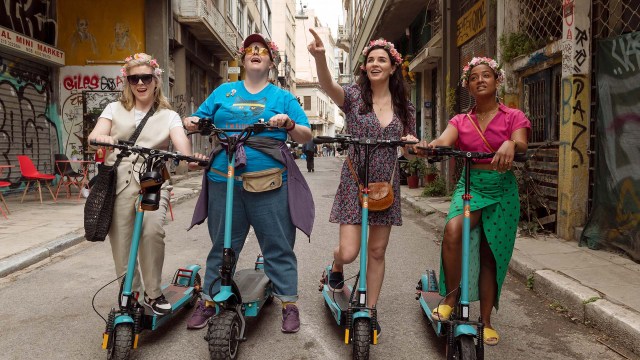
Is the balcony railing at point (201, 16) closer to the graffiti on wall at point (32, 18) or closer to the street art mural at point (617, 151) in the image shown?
the graffiti on wall at point (32, 18)

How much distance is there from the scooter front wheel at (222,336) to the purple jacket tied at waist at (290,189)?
32.2 inches

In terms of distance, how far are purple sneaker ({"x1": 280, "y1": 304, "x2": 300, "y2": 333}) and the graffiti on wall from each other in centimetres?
1103

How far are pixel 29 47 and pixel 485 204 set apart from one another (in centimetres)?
1252

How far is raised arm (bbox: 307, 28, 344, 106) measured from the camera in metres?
3.36

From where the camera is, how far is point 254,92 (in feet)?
11.9

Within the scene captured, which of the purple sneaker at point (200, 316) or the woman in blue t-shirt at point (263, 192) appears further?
the purple sneaker at point (200, 316)

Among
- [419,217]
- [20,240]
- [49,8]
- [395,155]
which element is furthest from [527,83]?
[49,8]

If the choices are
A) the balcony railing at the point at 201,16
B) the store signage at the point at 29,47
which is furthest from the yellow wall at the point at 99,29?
the balcony railing at the point at 201,16

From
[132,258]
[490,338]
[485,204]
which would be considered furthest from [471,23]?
[132,258]

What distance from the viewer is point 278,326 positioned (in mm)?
3895

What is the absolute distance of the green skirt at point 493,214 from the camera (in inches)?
136

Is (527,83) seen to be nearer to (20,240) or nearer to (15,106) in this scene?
(20,240)

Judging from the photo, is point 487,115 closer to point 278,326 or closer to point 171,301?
point 278,326

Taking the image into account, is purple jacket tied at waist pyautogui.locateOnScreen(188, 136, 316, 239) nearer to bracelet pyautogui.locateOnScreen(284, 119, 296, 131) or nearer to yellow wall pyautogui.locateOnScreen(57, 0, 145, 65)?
bracelet pyautogui.locateOnScreen(284, 119, 296, 131)
